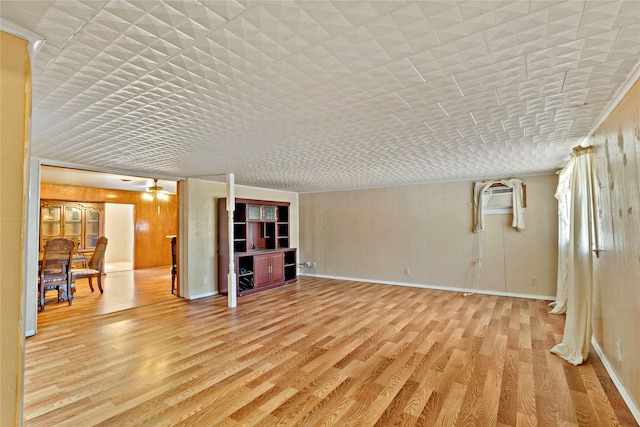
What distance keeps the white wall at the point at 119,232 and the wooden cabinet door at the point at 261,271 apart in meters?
6.25

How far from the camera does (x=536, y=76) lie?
5.92 feet

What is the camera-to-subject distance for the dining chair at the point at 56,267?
16.5 ft

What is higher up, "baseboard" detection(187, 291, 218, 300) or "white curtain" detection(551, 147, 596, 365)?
"white curtain" detection(551, 147, 596, 365)

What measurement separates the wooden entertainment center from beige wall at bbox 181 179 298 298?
5.4 inches

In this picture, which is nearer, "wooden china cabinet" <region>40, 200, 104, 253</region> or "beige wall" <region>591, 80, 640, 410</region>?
"beige wall" <region>591, 80, 640, 410</region>

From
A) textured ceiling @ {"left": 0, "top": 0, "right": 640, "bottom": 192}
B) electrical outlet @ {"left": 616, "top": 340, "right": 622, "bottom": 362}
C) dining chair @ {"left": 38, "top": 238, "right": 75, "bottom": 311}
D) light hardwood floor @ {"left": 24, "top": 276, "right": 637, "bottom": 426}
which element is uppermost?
textured ceiling @ {"left": 0, "top": 0, "right": 640, "bottom": 192}

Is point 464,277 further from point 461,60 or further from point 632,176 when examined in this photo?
point 461,60

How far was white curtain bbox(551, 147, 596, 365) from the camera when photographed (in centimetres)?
289

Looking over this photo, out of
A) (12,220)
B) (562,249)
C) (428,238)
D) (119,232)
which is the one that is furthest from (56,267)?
(562,249)

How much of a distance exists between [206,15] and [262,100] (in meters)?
0.90

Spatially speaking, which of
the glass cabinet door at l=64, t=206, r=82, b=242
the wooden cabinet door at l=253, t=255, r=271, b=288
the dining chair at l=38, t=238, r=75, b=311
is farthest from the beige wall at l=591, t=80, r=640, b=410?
the glass cabinet door at l=64, t=206, r=82, b=242

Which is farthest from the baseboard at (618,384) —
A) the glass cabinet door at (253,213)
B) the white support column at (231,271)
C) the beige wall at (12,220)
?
the glass cabinet door at (253,213)

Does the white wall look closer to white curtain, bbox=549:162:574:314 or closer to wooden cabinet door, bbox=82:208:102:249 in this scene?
wooden cabinet door, bbox=82:208:102:249

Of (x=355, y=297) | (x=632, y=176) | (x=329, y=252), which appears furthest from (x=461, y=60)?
(x=329, y=252)
